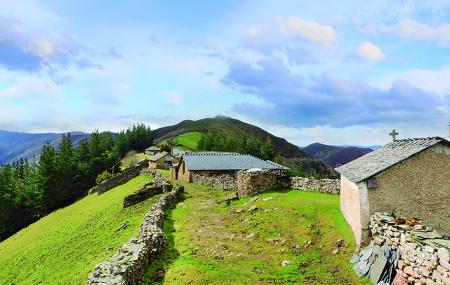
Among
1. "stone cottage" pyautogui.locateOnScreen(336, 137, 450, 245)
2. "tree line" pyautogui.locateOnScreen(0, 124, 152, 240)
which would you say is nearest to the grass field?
"tree line" pyautogui.locateOnScreen(0, 124, 152, 240)

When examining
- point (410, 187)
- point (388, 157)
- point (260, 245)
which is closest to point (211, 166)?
point (260, 245)

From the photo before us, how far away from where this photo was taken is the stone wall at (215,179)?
48.1 m

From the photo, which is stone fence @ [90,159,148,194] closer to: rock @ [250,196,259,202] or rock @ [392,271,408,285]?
rock @ [250,196,259,202]

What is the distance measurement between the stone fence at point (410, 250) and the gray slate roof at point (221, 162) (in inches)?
1505

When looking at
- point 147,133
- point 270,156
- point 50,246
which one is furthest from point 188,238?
point 147,133

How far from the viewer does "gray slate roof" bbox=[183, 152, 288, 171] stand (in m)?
57.9

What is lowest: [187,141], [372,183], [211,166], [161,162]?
[372,183]

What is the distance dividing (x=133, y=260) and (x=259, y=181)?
21728mm

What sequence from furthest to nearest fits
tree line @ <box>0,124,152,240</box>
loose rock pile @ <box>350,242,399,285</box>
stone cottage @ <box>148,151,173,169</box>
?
stone cottage @ <box>148,151,173,169</box> < tree line @ <box>0,124,152,240</box> < loose rock pile @ <box>350,242,399,285</box>

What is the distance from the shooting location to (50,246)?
41.9 meters

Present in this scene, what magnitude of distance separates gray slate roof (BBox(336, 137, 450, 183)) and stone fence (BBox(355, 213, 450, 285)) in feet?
7.66

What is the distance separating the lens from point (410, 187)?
21.4m

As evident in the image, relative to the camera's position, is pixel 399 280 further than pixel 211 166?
No

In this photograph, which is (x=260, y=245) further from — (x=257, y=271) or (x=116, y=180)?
(x=116, y=180)
